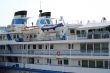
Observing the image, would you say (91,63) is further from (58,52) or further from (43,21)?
(43,21)

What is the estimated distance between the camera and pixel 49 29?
1638 inches

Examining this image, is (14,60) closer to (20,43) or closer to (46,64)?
(20,43)

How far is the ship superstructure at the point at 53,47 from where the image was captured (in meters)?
35.3

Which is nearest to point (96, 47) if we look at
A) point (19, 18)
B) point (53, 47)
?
point (53, 47)

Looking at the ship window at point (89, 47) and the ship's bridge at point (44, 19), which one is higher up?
the ship's bridge at point (44, 19)

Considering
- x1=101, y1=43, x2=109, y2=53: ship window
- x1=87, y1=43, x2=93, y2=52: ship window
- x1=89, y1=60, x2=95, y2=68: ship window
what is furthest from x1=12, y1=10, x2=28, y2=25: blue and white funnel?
x1=101, y1=43, x2=109, y2=53: ship window

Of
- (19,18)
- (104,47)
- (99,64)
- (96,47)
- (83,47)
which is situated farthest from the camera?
(19,18)

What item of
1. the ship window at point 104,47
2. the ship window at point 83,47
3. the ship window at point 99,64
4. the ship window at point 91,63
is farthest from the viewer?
the ship window at point 83,47

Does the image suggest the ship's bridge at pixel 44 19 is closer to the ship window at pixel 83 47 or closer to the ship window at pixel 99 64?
the ship window at pixel 83 47

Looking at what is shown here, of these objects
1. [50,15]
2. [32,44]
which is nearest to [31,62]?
[32,44]

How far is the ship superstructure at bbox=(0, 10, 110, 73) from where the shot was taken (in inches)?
1390

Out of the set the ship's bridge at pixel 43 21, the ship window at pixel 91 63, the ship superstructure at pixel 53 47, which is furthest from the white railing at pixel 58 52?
the ship's bridge at pixel 43 21

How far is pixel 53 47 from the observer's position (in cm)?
4034

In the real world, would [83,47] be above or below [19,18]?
below
